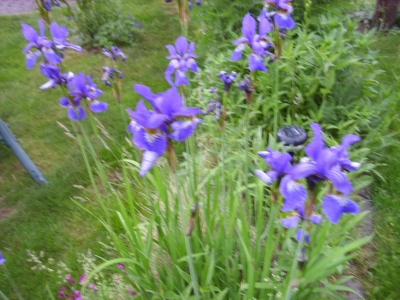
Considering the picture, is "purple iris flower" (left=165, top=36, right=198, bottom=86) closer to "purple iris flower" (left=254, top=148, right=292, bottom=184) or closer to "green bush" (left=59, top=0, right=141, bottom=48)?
"purple iris flower" (left=254, top=148, right=292, bottom=184)

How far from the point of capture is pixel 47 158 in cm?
371

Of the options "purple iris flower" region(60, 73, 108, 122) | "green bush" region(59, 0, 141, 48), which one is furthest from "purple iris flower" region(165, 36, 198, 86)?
"green bush" region(59, 0, 141, 48)

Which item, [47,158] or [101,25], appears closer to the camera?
[47,158]

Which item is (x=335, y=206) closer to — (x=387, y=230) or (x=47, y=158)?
(x=387, y=230)

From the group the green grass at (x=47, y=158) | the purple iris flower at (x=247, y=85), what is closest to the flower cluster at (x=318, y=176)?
the purple iris flower at (x=247, y=85)

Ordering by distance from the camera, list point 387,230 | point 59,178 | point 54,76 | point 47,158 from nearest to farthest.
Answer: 1. point 54,76
2. point 387,230
3. point 59,178
4. point 47,158

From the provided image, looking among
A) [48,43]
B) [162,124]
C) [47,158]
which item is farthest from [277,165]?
[47,158]

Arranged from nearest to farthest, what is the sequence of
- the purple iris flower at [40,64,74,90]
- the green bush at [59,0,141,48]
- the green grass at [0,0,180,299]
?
the purple iris flower at [40,64,74,90] → the green grass at [0,0,180,299] → the green bush at [59,0,141,48]

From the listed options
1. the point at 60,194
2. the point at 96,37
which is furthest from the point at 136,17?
the point at 60,194

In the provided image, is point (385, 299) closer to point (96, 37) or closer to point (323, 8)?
point (323, 8)

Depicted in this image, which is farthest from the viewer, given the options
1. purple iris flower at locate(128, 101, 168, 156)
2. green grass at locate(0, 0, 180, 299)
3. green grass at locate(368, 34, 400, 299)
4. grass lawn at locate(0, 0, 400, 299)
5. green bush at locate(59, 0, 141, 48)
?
green bush at locate(59, 0, 141, 48)

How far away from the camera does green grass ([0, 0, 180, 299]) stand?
273 cm

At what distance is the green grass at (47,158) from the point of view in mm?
2734

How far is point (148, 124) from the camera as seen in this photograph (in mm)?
1015
